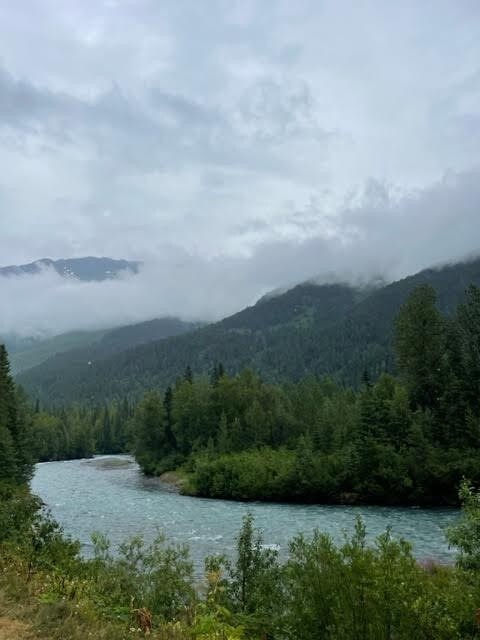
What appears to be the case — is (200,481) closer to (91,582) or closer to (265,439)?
(265,439)

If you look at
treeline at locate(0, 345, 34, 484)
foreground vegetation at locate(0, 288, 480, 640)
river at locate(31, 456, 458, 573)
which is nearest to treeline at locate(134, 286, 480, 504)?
foreground vegetation at locate(0, 288, 480, 640)

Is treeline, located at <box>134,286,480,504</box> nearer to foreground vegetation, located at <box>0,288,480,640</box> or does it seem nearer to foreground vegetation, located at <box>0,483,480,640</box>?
foreground vegetation, located at <box>0,288,480,640</box>

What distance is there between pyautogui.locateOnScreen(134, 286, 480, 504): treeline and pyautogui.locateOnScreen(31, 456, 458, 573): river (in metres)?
4.62

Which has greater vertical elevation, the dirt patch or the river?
the dirt patch

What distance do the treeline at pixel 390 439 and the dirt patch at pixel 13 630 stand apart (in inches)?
2335

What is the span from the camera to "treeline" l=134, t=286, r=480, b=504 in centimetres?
6625

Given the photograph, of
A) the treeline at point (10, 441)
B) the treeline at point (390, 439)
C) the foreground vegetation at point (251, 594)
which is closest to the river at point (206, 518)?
the treeline at point (390, 439)

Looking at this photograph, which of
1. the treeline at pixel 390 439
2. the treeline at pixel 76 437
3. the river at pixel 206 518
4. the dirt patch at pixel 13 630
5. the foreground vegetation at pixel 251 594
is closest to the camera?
the dirt patch at pixel 13 630

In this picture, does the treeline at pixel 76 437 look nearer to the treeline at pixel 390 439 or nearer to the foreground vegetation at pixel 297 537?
the foreground vegetation at pixel 297 537

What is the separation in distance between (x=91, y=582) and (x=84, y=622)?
4.45m

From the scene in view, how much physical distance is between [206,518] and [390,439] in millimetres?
28184

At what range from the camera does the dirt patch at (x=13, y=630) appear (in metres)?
10.2

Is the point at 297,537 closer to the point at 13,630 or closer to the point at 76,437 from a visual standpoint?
the point at 13,630

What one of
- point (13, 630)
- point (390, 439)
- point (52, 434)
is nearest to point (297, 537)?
point (13, 630)
